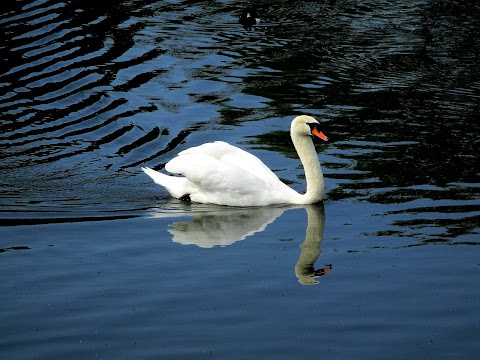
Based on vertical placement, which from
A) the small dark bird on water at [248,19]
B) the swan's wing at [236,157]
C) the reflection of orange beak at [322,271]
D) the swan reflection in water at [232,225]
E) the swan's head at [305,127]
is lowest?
the small dark bird on water at [248,19]

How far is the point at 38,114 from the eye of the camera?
17516mm

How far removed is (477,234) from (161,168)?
4.99 meters

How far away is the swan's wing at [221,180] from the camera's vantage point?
42.3ft

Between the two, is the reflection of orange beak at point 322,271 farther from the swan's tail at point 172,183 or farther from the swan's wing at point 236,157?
the swan's tail at point 172,183

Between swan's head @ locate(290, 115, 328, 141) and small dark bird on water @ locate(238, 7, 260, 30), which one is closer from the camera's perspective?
swan's head @ locate(290, 115, 328, 141)

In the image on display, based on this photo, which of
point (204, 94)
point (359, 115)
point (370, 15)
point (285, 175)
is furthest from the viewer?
point (370, 15)

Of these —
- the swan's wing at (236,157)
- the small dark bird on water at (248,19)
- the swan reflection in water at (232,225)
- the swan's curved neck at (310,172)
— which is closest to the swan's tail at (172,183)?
the swan reflection in water at (232,225)

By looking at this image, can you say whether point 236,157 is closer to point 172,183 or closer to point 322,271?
point 172,183

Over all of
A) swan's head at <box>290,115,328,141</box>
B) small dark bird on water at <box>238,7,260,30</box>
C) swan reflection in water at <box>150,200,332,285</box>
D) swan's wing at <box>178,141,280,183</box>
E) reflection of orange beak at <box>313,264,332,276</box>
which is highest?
swan's head at <box>290,115,328,141</box>

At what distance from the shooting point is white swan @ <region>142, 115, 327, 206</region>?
509 inches

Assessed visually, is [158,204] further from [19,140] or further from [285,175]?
[19,140]

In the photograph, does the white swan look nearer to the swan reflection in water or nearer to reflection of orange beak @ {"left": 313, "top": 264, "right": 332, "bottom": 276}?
the swan reflection in water

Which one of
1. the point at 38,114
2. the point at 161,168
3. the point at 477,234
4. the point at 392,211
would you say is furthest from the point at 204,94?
the point at 477,234

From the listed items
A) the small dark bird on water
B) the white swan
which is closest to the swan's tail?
the white swan
